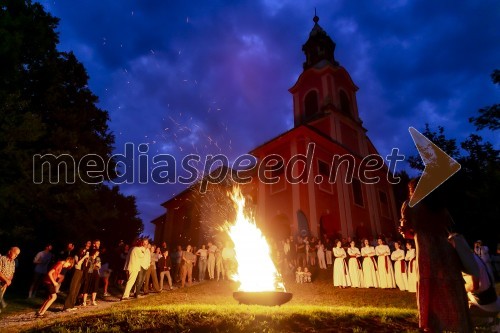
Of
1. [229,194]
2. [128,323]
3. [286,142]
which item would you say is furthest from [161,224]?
[128,323]

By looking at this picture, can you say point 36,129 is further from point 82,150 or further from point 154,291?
point 154,291

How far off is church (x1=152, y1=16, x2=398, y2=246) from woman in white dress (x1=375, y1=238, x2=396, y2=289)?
19.7 ft

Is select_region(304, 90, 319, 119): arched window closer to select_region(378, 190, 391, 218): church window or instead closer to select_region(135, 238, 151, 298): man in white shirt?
select_region(378, 190, 391, 218): church window

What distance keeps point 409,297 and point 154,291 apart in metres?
9.54

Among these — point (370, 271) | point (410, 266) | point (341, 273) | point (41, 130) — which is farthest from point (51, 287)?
point (410, 266)

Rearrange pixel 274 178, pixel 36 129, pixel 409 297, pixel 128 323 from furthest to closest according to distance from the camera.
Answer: pixel 274 178 < pixel 36 129 < pixel 409 297 < pixel 128 323

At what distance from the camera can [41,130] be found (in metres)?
13.4

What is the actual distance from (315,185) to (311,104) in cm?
964

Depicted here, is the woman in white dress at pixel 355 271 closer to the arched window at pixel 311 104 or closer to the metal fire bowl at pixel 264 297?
the metal fire bowl at pixel 264 297

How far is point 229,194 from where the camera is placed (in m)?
27.2

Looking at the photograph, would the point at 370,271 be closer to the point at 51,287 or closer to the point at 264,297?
the point at 264,297

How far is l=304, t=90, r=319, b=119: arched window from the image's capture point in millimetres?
27875

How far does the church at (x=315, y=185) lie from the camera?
70.8 ft

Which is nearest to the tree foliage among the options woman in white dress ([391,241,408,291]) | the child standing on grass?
the child standing on grass
